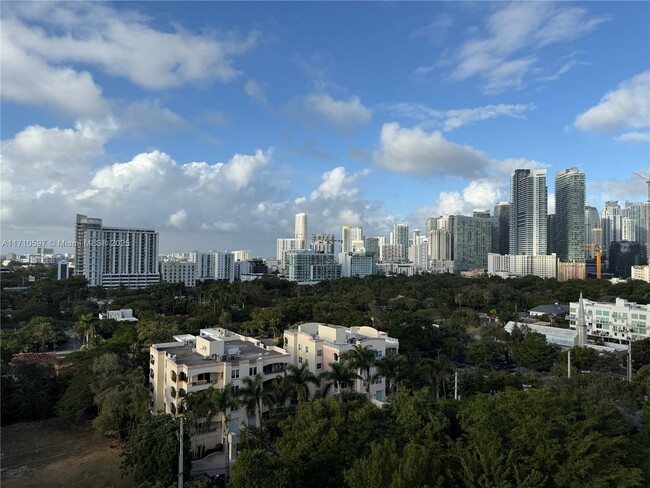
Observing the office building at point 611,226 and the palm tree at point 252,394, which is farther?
the office building at point 611,226

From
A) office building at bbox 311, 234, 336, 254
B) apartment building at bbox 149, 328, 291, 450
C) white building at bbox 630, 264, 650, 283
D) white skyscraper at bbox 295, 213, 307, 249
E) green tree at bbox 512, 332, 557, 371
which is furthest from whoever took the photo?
white skyscraper at bbox 295, 213, 307, 249

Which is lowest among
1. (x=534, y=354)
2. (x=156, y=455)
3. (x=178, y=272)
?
(x=534, y=354)

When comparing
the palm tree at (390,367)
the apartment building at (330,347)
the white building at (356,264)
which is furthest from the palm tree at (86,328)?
the white building at (356,264)

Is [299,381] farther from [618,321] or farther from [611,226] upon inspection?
[611,226]

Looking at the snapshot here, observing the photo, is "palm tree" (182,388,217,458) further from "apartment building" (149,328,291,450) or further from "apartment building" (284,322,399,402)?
"apartment building" (284,322,399,402)

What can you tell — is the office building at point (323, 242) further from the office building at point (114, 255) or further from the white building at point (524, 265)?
the office building at point (114, 255)

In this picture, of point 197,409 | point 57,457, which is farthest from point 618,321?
point 57,457

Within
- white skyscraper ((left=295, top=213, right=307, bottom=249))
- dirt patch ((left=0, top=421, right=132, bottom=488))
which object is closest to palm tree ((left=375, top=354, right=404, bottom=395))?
dirt patch ((left=0, top=421, right=132, bottom=488))
